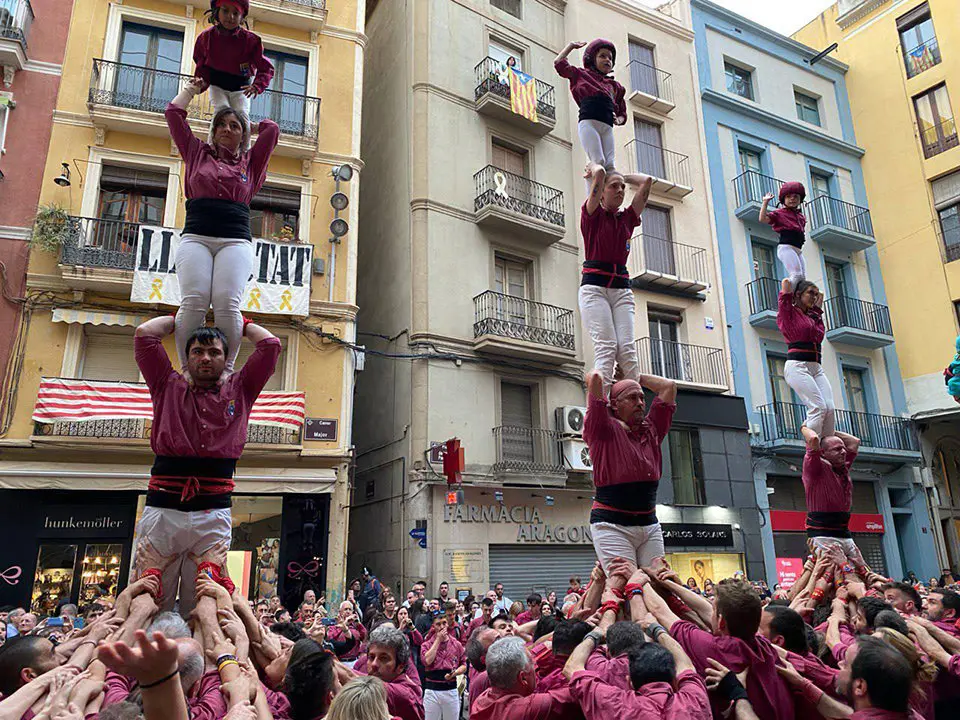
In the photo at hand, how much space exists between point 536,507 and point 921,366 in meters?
15.0

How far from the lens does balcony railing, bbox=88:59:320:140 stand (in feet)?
49.4

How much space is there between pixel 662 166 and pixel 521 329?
805 centimetres

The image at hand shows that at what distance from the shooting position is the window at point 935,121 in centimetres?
2291

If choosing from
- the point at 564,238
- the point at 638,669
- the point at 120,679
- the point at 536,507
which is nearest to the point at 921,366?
the point at 564,238

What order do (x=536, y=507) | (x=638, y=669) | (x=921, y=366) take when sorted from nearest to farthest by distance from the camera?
(x=638, y=669), (x=536, y=507), (x=921, y=366)

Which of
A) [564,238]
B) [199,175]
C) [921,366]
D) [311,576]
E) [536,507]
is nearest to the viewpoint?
[199,175]

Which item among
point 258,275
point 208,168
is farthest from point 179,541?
point 258,275

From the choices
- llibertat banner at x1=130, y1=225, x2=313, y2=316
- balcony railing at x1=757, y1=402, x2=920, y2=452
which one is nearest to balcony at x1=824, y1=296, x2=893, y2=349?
balcony railing at x1=757, y1=402, x2=920, y2=452

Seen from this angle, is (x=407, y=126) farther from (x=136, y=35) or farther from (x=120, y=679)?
(x=120, y=679)

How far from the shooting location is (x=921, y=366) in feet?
75.0

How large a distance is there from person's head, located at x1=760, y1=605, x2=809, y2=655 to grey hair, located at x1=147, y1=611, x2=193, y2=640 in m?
3.30

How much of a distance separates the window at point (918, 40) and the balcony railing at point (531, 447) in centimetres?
1914

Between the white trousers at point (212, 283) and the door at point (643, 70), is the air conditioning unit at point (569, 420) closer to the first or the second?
the door at point (643, 70)

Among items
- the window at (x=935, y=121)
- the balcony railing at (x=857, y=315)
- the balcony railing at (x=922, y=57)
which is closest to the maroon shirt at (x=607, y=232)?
the balcony railing at (x=857, y=315)
